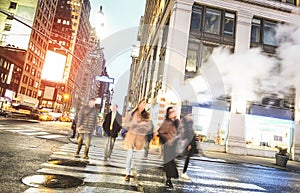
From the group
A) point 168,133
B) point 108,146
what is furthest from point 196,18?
point 168,133

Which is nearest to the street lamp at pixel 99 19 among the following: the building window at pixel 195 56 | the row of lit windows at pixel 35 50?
the building window at pixel 195 56

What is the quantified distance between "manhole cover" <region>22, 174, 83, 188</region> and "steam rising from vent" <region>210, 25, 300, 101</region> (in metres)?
13.3

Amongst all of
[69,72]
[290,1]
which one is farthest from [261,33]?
[69,72]

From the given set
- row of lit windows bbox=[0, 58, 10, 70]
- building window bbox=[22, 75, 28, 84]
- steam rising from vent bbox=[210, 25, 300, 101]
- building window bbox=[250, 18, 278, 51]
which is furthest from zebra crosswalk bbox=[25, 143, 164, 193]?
building window bbox=[22, 75, 28, 84]

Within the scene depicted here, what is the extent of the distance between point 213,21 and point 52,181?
1899 centimetres

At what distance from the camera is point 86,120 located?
800cm

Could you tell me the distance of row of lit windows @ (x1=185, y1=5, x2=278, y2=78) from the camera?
19.8 meters

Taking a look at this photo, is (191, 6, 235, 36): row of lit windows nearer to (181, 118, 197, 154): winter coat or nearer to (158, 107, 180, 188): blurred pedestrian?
(181, 118, 197, 154): winter coat

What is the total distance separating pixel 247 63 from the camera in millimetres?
17391

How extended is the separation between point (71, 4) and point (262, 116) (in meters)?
104

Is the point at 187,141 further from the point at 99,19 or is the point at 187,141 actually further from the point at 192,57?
the point at 192,57

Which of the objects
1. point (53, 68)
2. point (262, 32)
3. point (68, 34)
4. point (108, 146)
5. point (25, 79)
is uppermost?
point (68, 34)

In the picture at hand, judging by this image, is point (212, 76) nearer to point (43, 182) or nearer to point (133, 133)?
point (133, 133)

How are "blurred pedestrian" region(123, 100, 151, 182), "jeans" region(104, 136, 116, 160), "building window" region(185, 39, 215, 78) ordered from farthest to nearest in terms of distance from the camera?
"building window" region(185, 39, 215, 78), "jeans" region(104, 136, 116, 160), "blurred pedestrian" region(123, 100, 151, 182)
